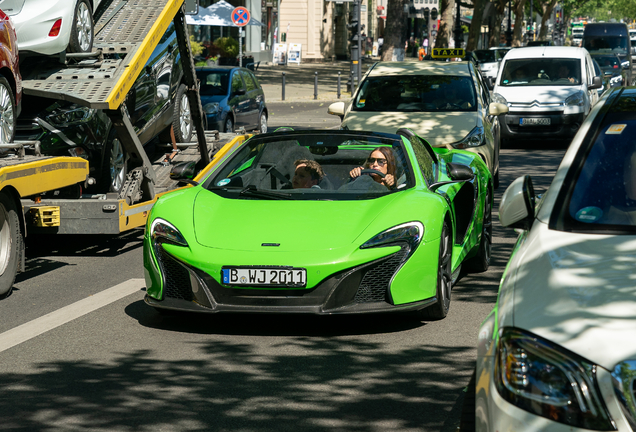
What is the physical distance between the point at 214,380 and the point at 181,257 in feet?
3.49

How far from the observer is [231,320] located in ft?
20.7

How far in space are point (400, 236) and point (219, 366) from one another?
1394 millimetres

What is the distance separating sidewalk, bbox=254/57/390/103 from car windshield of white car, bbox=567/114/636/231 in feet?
93.8

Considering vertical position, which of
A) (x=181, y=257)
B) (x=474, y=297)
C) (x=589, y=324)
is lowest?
(x=474, y=297)

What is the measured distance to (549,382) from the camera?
8.98ft

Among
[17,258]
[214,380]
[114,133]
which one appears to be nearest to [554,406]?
[214,380]

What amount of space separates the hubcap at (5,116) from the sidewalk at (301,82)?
24.6m

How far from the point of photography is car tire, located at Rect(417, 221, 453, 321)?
607 cm

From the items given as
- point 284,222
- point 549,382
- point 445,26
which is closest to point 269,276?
point 284,222

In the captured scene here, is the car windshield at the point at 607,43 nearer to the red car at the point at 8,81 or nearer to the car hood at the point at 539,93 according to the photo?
the car hood at the point at 539,93

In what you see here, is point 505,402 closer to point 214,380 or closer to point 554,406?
point 554,406

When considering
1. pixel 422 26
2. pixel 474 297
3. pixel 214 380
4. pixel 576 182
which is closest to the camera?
pixel 576 182

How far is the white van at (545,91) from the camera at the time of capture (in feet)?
59.8

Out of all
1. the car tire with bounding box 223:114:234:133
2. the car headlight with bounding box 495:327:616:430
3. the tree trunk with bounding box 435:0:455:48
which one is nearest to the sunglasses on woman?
the car headlight with bounding box 495:327:616:430
